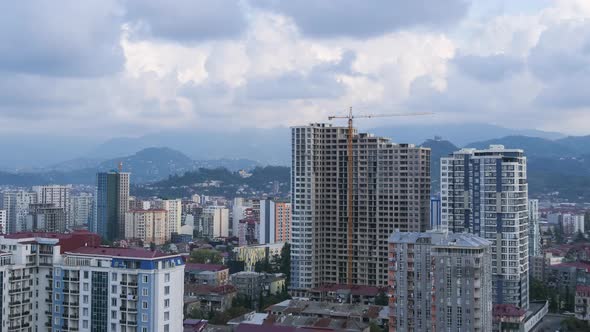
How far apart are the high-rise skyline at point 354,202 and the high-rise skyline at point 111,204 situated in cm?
2652

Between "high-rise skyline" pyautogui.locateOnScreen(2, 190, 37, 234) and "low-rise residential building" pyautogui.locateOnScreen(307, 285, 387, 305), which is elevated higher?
"high-rise skyline" pyautogui.locateOnScreen(2, 190, 37, 234)

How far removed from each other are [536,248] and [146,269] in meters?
29.0

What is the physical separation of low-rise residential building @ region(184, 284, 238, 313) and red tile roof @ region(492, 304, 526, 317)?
9.23m

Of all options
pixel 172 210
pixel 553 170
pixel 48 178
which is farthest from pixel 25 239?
pixel 48 178

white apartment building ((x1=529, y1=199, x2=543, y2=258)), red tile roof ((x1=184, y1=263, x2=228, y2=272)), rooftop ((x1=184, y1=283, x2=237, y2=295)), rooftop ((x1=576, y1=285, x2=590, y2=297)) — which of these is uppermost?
white apartment building ((x1=529, y1=199, x2=543, y2=258))

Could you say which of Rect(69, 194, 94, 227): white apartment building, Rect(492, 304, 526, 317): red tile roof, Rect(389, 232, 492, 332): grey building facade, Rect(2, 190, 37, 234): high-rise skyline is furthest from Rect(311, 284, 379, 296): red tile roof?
Rect(69, 194, 94, 227): white apartment building

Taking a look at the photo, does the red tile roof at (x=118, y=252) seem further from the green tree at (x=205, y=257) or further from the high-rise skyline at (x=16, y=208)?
the high-rise skyline at (x=16, y=208)

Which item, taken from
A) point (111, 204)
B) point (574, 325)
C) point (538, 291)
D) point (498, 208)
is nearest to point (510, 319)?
point (574, 325)

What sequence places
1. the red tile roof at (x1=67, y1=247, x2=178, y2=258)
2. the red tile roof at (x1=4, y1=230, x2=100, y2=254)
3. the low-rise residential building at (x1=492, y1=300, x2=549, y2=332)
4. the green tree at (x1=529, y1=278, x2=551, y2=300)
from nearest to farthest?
the red tile roof at (x1=67, y1=247, x2=178, y2=258)
the red tile roof at (x1=4, y1=230, x2=100, y2=254)
the low-rise residential building at (x1=492, y1=300, x2=549, y2=332)
the green tree at (x1=529, y1=278, x2=551, y2=300)

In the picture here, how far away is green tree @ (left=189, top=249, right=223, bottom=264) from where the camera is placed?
37469 mm

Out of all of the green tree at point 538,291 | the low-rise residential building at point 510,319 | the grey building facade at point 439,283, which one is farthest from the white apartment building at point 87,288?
the green tree at point 538,291

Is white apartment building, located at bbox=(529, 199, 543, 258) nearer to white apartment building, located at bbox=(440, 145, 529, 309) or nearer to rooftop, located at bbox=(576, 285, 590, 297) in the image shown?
rooftop, located at bbox=(576, 285, 590, 297)

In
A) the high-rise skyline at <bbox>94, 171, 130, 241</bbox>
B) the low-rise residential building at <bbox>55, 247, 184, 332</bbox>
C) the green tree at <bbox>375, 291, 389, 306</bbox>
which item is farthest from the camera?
the high-rise skyline at <bbox>94, 171, 130, 241</bbox>

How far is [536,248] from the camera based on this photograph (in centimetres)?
3794
